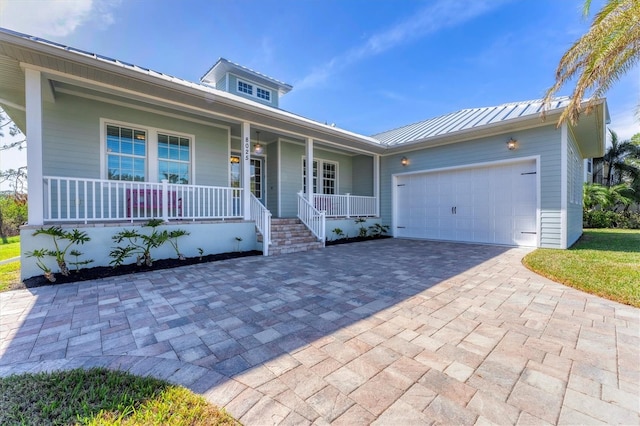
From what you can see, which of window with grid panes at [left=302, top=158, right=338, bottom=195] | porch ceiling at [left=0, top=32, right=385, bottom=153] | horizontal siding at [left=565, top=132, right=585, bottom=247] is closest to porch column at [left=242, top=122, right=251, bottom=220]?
porch ceiling at [left=0, top=32, right=385, bottom=153]

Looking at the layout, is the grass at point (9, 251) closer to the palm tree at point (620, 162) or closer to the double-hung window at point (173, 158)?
the double-hung window at point (173, 158)

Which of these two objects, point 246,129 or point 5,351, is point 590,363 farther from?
point 246,129

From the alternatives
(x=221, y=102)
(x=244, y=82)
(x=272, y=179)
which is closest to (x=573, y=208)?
(x=272, y=179)

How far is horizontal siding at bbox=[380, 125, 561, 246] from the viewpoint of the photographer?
22.6 ft

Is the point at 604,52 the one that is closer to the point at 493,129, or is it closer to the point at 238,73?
the point at 493,129

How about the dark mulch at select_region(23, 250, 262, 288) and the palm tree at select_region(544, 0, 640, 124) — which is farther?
the dark mulch at select_region(23, 250, 262, 288)

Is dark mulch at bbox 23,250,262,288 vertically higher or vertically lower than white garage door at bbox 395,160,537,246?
lower

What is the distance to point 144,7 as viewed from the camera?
6.62 m

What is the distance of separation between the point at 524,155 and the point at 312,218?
20.3ft

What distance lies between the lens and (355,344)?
2.30 meters

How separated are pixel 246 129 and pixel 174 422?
636 cm

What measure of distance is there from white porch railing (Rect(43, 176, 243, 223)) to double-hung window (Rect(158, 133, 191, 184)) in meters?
0.67

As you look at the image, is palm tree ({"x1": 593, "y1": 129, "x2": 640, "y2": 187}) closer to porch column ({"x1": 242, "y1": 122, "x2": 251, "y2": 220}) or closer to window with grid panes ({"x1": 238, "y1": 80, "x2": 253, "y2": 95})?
window with grid panes ({"x1": 238, "y1": 80, "x2": 253, "y2": 95})

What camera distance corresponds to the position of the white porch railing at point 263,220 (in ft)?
21.6
